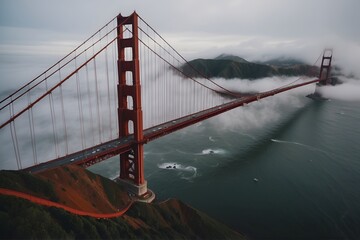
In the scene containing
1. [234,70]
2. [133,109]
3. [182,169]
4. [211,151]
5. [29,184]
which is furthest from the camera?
[234,70]

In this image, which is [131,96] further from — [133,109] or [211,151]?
[211,151]

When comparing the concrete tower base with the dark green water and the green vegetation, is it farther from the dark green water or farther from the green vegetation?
the green vegetation

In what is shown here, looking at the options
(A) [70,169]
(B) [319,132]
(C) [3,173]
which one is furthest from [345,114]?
(C) [3,173]

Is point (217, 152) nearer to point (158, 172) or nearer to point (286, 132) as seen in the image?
point (158, 172)

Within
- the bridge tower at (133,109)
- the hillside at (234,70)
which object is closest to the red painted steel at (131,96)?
the bridge tower at (133,109)

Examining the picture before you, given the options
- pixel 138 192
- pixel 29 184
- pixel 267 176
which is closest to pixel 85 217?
pixel 29 184

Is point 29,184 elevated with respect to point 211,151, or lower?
elevated

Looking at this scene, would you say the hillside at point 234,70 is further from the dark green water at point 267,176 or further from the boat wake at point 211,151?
the boat wake at point 211,151
